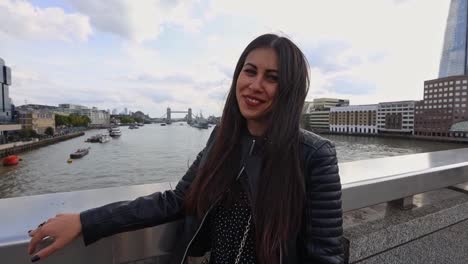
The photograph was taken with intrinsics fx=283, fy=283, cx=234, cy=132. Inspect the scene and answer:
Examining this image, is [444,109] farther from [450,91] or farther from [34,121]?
[34,121]

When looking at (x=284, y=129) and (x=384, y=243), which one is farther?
(x=384, y=243)

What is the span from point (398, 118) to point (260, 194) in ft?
168

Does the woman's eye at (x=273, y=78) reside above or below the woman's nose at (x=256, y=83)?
above

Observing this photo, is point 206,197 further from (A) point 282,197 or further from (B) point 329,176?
(B) point 329,176

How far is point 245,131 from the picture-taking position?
941 millimetres

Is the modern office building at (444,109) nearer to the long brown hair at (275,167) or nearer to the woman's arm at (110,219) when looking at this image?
the long brown hair at (275,167)

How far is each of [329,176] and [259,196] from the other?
19 centimetres

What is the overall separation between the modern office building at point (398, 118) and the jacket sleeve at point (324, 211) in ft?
165

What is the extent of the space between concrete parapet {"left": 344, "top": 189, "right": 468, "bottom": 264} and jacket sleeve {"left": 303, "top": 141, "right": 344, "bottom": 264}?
2.23ft

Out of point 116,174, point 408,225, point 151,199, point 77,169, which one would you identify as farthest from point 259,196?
point 77,169

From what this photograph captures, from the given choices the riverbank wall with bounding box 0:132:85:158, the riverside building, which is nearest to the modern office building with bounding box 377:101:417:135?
the riverside building

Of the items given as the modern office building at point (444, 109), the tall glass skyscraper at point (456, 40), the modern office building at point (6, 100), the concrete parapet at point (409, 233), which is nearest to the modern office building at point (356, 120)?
the modern office building at point (444, 109)

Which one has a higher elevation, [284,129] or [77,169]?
[284,129]

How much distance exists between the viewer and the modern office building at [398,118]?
44219mm
